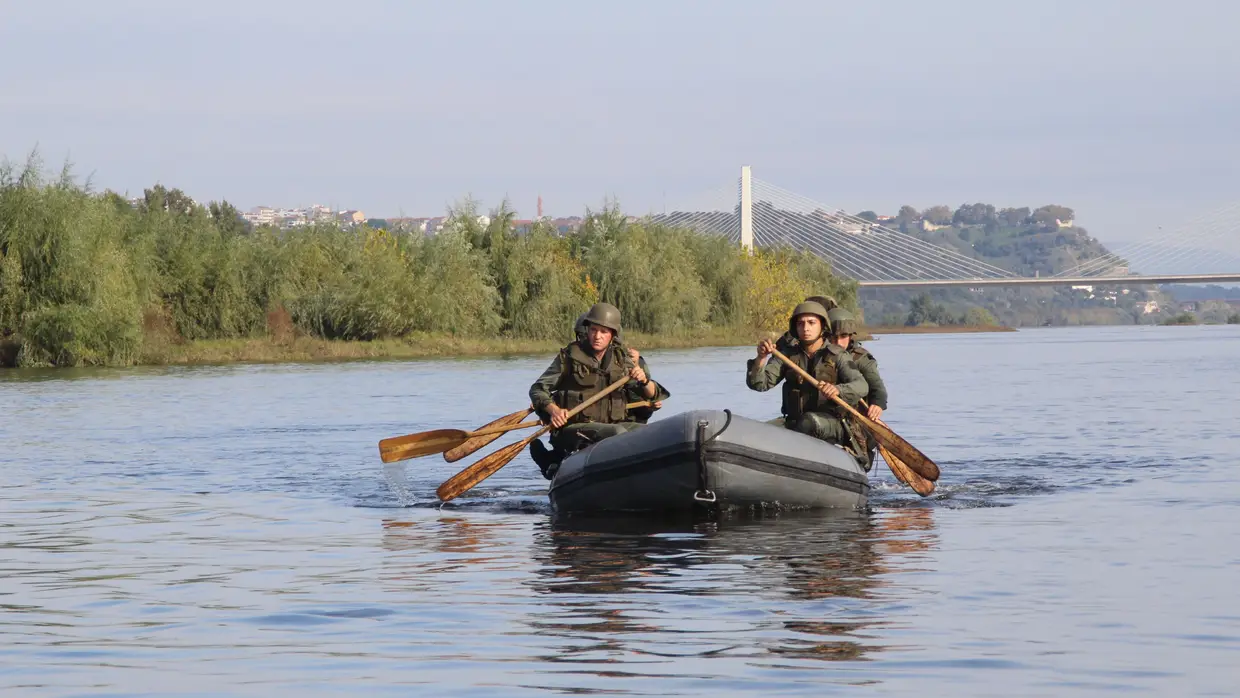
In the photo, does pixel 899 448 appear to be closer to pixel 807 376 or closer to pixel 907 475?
pixel 907 475

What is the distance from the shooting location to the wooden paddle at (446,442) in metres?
13.2

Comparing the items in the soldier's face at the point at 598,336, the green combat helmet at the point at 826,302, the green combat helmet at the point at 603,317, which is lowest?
the soldier's face at the point at 598,336

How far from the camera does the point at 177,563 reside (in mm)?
9789

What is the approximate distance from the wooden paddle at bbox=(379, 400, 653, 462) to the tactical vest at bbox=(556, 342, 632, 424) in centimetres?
88

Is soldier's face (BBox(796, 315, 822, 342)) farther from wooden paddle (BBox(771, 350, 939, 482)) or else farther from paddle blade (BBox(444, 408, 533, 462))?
paddle blade (BBox(444, 408, 533, 462))

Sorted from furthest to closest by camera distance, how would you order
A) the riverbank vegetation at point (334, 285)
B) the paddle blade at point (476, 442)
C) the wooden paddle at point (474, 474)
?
the riverbank vegetation at point (334, 285)
the wooden paddle at point (474, 474)
the paddle blade at point (476, 442)

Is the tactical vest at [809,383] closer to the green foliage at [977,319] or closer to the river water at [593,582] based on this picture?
the river water at [593,582]

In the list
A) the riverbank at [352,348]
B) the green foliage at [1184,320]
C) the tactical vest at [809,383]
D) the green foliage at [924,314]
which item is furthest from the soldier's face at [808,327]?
the green foliage at [1184,320]

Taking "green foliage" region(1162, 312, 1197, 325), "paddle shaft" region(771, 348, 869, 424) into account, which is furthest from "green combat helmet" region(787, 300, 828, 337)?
"green foliage" region(1162, 312, 1197, 325)

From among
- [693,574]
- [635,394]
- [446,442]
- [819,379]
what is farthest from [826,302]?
[693,574]

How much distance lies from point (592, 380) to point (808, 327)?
1.62 metres

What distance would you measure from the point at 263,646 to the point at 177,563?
A: 2987 millimetres

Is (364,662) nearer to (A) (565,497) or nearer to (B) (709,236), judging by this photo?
(A) (565,497)

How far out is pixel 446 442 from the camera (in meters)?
13.6
